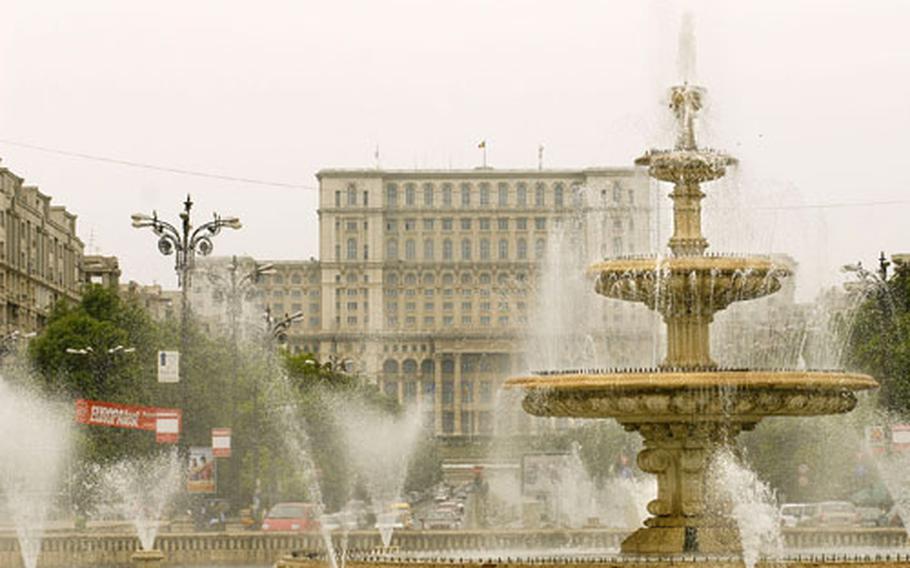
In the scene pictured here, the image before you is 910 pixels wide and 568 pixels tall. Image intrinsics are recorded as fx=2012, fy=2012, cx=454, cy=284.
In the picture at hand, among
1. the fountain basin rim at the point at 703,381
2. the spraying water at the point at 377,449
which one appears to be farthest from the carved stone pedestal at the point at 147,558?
the spraying water at the point at 377,449

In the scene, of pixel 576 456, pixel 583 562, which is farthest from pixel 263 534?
pixel 576 456

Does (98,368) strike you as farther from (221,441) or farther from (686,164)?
(686,164)

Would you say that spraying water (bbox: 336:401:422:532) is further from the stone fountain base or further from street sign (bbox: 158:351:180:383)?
the stone fountain base

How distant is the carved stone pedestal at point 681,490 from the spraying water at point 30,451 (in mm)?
24199

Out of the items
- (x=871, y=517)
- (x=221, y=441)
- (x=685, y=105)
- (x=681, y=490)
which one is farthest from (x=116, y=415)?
(x=681, y=490)

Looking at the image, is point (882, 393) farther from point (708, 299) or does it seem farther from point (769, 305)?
point (708, 299)

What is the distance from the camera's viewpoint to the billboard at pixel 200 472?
48.0 m

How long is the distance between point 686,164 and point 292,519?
27158mm

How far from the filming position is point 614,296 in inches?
984

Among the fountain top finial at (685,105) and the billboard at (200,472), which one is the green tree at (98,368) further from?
the fountain top finial at (685,105)

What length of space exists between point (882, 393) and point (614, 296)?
109 feet

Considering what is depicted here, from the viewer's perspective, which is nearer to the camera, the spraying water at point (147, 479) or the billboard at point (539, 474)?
the spraying water at point (147, 479)

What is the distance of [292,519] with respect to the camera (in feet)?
165

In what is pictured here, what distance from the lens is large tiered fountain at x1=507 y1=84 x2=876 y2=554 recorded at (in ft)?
76.2
